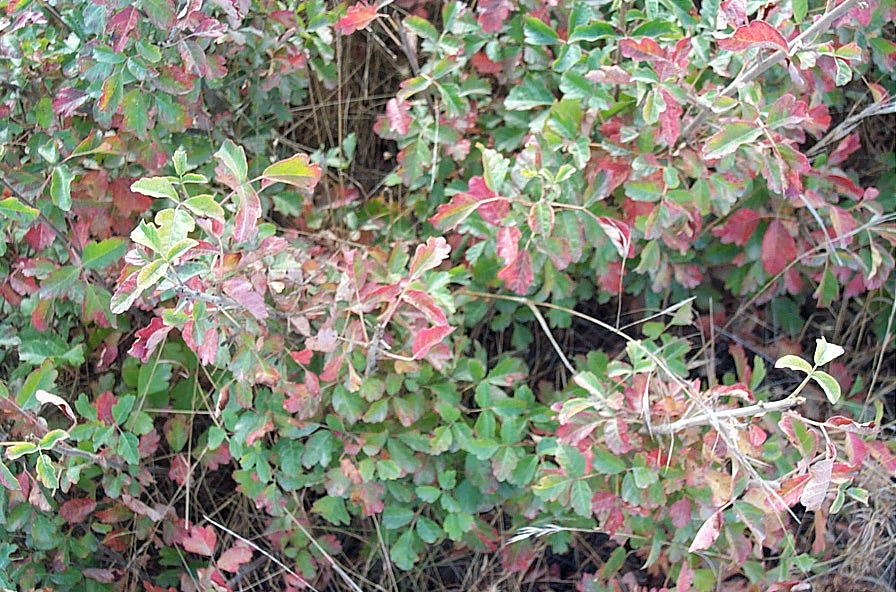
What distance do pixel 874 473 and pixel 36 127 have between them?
1649 mm

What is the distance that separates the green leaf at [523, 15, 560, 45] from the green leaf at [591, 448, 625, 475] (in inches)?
29.5

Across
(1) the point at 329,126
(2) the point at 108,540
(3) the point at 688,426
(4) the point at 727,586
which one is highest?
(1) the point at 329,126

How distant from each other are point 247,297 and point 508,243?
439 mm

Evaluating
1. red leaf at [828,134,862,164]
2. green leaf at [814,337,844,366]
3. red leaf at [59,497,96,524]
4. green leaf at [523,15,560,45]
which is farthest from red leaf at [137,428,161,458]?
red leaf at [828,134,862,164]

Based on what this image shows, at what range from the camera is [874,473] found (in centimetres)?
162

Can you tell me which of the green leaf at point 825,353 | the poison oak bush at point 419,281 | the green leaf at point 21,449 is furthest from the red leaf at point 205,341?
the green leaf at point 825,353

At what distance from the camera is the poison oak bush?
1.33 metres

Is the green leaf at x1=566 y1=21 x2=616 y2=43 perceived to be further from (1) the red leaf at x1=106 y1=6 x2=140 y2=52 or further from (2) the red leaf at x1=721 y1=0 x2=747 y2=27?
(1) the red leaf at x1=106 y1=6 x2=140 y2=52

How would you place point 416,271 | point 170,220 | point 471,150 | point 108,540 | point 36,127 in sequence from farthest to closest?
point 471,150 < point 108,540 < point 36,127 < point 416,271 < point 170,220

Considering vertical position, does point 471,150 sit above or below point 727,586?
above

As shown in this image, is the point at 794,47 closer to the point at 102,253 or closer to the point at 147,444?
the point at 102,253

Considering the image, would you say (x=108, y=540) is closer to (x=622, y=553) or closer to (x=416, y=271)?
(x=416, y=271)

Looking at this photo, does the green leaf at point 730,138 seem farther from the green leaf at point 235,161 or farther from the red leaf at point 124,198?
the red leaf at point 124,198

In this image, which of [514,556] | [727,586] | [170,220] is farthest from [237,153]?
[727,586]
